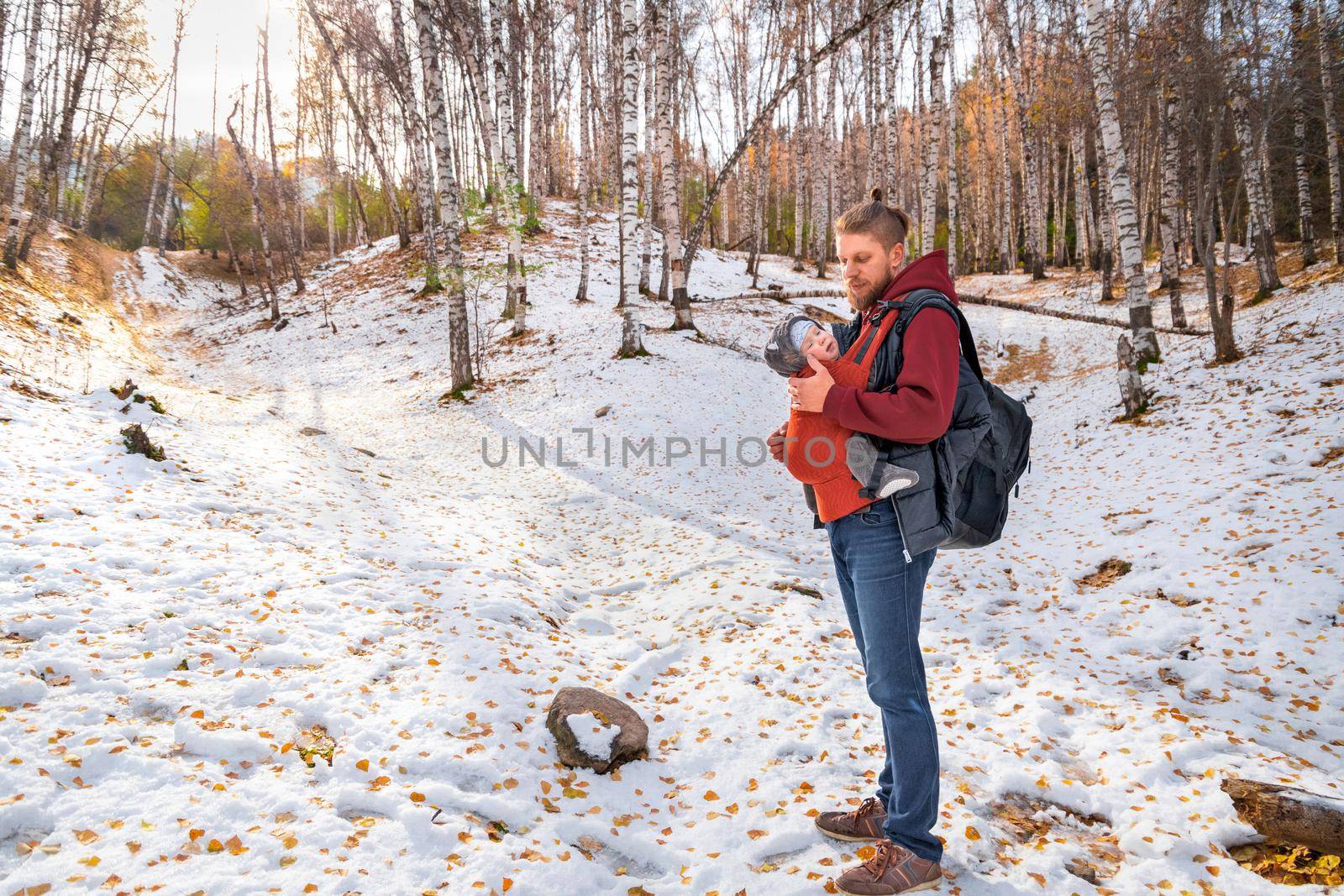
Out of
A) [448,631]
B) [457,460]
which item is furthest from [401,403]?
[448,631]

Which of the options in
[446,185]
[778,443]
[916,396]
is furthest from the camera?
[446,185]

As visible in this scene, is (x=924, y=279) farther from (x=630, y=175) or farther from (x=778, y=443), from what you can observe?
(x=630, y=175)

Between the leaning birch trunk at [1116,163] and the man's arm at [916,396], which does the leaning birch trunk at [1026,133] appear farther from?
the man's arm at [916,396]

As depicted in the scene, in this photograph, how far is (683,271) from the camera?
1517 centimetres

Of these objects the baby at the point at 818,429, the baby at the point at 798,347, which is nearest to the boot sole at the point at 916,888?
the baby at the point at 818,429

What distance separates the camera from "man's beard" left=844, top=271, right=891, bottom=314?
8.04 ft

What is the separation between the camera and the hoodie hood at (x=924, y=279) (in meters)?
2.30

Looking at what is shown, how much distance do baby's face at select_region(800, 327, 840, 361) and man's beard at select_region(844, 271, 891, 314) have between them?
0.24 m

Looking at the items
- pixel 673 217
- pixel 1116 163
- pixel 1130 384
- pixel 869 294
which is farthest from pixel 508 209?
pixel 869 294

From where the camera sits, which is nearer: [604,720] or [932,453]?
[932,453]

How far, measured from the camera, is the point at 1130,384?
9.69 metres

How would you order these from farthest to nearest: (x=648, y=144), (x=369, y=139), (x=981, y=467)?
(x=369, y=139), (x=648, y=144), (x=981, y=467)

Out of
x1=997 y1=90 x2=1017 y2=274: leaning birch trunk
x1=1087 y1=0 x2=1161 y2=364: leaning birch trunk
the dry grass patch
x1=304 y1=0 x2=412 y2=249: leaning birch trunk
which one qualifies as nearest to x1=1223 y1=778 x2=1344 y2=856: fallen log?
the dry grass patch

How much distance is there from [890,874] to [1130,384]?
988cm
